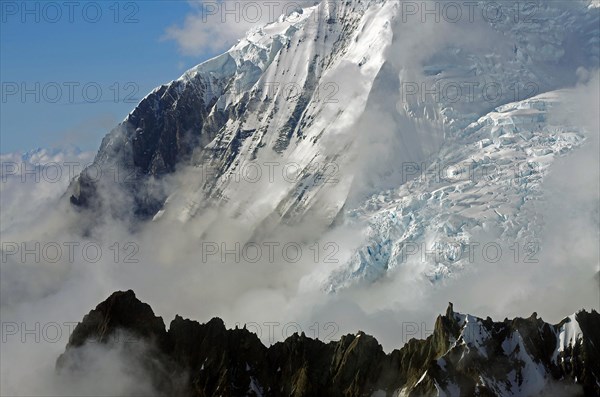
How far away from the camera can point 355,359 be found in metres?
188

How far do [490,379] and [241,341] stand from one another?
51.2 metres

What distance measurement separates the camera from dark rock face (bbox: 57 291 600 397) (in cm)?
17350

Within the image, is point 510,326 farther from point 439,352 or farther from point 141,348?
point 141,348

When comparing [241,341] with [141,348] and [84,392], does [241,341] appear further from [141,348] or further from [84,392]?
[84,392]

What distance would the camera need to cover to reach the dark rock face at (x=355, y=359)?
174 meters

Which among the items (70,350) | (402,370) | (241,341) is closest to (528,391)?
(402,370)

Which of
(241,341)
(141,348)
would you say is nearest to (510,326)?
(241,341)

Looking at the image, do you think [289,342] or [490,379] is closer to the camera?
[490,379]

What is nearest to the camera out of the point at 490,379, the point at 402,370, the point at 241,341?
the point at 490,379

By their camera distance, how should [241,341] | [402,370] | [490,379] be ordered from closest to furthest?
[490,379] → [402,370] → [241,341]

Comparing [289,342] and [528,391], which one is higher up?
[289,342]

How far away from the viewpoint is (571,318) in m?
185

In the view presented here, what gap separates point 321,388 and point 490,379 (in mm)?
33278

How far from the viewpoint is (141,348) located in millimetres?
192875
